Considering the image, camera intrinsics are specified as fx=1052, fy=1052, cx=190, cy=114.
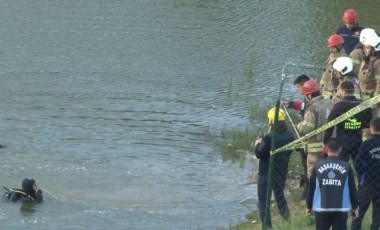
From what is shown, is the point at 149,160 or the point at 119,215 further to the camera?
the point at 149,160

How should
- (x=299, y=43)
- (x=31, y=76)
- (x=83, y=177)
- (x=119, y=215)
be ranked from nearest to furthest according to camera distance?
(x=119, y=215), (x=83, y=177), (x=31, y=76), (x=299, y=43)

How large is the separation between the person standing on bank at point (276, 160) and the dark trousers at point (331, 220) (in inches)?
74.7

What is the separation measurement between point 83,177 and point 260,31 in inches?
459

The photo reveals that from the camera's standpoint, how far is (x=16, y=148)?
18453 mm

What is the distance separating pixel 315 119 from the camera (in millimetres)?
12992

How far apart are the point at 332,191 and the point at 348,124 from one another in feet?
6.86

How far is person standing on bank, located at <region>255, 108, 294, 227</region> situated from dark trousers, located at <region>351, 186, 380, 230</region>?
4.48 feet

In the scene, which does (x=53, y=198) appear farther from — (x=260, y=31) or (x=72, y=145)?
(x=260, y=31)

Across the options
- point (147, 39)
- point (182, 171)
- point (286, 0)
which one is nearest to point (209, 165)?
point (182, 171)

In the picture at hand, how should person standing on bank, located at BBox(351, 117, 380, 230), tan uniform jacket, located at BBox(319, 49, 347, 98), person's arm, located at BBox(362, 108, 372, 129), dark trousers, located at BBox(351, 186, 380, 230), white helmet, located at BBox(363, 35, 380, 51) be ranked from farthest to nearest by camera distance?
tan uniform jacket, located at BBox(319, 49, 347, 98)
white helmet, located at BBox(363, 35, 380, 51)
person's arm, located at BBox(362, 108, 372, 129)
dark trousers, located at BBox(351, 186, 380, 230)
person standing on bank, located at BBox(351, 117, 380, 230)

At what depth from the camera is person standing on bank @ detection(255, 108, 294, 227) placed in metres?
12.6

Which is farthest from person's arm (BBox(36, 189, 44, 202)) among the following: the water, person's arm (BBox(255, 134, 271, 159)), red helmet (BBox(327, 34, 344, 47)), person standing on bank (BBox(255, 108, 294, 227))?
red helmet (BBox(327, 34, 344, 47))

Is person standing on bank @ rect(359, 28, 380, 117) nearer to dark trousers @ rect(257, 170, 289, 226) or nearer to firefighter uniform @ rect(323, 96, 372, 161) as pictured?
firefighter uniform @ rect(323, 96, 372, 161)

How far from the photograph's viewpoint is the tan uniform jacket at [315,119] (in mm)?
12977
